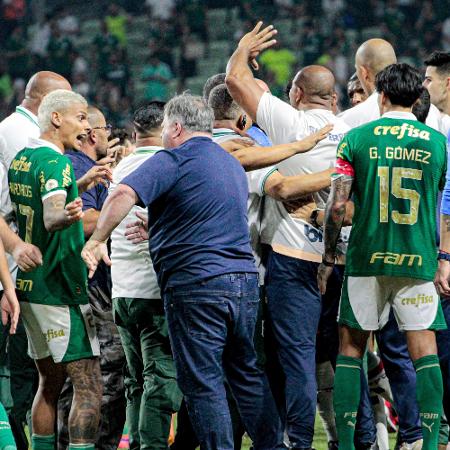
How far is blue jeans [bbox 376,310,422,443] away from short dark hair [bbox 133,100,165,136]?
1746 millimetres

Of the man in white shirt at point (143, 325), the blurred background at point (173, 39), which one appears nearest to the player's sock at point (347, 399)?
the man in white shirt at point (143, 325)

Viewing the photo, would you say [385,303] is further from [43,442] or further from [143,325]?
[43,442]

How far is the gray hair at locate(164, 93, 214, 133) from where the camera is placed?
4.93 meters

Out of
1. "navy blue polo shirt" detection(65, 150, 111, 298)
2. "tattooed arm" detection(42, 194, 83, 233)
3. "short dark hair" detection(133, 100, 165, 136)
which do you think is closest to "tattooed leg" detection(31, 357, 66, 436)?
"tattooed arm" detection(42, 194, 83, 233)

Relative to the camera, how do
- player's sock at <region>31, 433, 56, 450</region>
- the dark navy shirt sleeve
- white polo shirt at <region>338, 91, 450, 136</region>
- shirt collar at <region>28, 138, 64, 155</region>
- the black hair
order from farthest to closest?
the black hair < white polo shirt at <region>338, 91, 450, 136</region> < shirt collar at <region>28, 138, 64, 155</region> < player's sock at <region>31, 433, 56, 450</region> < the dark navy shirt sleeve

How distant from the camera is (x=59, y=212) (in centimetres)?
509

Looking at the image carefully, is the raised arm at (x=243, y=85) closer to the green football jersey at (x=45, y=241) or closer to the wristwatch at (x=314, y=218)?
the wristwatch at (x=314, y=218)

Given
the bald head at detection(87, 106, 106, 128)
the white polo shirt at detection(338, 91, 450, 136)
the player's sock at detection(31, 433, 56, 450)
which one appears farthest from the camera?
the bald head at detection(87, 106, 106, 128)

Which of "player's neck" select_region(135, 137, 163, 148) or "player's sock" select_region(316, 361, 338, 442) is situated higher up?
"player's neck" select_region(135, 137, 163, 148)

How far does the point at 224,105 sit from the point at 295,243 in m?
0.90

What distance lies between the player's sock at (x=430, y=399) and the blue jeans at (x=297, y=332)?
512mm

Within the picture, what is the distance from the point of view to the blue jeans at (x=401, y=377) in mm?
5652

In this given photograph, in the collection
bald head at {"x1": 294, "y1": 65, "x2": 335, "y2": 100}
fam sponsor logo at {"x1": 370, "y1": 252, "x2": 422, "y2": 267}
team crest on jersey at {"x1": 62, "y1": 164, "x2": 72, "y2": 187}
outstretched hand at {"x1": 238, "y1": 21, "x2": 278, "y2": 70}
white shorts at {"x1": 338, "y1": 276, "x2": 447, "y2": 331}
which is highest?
outstretched hand at {"x1": 238, "y1": 21, "x2": 278, "y2": 70}

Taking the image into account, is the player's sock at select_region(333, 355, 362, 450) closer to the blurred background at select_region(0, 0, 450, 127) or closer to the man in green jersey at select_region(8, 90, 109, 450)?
the man in green jersey at select_region(8, 90, 109, 450)
